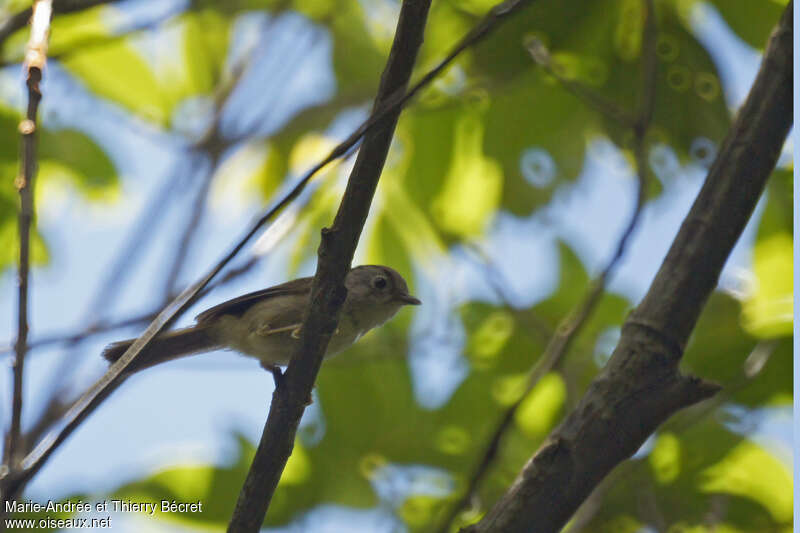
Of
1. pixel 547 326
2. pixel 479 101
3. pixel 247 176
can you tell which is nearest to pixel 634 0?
pixel 479 101

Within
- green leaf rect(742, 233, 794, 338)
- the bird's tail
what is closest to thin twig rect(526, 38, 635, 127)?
green leaf rect(742, 233, 794, 338)

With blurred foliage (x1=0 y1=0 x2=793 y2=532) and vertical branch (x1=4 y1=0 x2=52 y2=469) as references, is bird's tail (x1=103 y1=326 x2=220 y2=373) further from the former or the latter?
vertical branch (x1=4 y1=0 x2=52 y2=469)

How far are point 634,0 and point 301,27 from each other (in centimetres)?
245

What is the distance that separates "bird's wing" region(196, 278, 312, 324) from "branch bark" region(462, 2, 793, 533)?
1704 millimetres

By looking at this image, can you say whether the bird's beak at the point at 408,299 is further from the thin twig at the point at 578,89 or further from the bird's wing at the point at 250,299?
the thin twig at the point at 578,89

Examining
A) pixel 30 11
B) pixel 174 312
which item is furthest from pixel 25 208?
pixel 30 11

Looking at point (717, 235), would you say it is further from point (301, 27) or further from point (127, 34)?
point (301, 27)

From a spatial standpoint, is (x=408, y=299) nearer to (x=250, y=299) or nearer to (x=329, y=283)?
(x=250, y=299)

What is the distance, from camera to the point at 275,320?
12.7 ft

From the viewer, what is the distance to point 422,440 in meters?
3.68

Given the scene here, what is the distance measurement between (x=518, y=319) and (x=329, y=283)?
1.82 m

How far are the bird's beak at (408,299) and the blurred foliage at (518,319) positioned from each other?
25cm

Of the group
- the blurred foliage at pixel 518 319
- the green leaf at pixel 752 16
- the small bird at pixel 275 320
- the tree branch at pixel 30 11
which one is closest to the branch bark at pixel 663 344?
the green leaf at pixel 752 16

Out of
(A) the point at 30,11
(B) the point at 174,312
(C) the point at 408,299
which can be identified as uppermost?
(A) the point at 30,11
